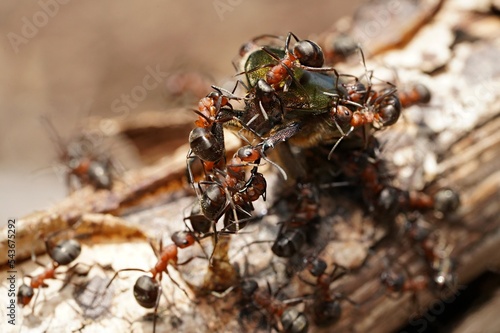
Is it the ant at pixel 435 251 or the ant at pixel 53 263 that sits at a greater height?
the ant at pixel 53 263

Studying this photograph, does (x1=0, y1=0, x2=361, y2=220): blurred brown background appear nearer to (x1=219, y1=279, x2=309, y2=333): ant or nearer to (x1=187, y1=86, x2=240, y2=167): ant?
(x1=219, y1=279, x2=309, y2=333): ant

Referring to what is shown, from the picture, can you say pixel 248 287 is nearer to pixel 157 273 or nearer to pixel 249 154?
pixel 157 273

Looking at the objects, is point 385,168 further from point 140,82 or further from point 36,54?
point 36,54

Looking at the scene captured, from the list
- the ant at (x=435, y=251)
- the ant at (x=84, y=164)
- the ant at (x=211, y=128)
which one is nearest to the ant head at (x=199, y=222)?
the ant at (x=211, y=128)

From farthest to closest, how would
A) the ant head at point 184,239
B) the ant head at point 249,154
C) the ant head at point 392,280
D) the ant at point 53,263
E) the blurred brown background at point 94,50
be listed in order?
the blurred brown background at point 94,50
the ant head at point 392,280
the ant head at point 184,239
the ant at point 53,263
the ant head at point 249,154

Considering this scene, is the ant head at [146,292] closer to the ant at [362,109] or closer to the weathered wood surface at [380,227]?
the weathered wood surface at [380,227]

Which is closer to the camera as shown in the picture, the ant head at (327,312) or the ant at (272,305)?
the ant at (272,305)

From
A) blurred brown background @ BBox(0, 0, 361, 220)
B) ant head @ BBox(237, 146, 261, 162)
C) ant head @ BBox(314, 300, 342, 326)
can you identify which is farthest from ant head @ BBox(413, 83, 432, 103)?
blurred brown background @ BBox(0, 0, 361, 220)
